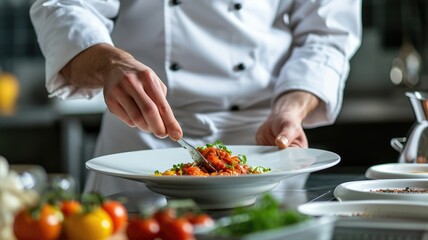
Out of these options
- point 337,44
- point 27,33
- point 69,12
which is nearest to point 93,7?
point 69,12

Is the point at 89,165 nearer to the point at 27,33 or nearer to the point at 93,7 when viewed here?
the point at 93,7

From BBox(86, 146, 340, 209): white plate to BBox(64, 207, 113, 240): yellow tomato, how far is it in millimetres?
327

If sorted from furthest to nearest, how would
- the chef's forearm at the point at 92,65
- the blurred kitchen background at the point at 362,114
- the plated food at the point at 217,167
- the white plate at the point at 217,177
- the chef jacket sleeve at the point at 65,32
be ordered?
the blurred kitchen background at the point at 362,114
the chef jacket sleeve at the point at 65,32
the chef's forearm at the point at 92,65
the plated food at the point at 217,167
the white plate at the point at 217,177

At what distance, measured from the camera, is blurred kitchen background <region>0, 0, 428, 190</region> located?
3.89 metres

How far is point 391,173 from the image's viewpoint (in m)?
1.57

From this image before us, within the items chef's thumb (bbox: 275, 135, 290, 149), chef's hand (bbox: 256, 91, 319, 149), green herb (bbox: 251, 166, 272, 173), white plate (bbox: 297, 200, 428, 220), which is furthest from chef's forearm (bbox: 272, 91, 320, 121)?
white plate (bbox: 297, 200, 428, 220)

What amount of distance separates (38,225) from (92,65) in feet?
2.54

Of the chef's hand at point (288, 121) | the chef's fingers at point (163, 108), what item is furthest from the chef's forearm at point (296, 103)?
the chef's fingers at point (163, 108)

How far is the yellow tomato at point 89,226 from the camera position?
2.93 feet

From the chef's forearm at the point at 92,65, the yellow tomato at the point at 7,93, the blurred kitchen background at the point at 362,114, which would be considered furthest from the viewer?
the yellow tomato at the point at 7,93

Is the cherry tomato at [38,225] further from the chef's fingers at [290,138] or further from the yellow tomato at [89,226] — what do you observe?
the chef's fingers at [290,138]

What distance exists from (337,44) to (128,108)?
0.78 metres

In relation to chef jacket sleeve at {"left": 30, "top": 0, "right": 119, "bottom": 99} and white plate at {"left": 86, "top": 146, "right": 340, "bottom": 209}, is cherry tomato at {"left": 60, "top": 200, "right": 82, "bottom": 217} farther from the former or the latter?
chef jacket sleeve at {"left": 30, "top": 0, "right": 119, "bottom": 99}

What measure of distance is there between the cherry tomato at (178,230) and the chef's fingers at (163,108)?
48 centimetres
